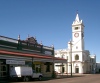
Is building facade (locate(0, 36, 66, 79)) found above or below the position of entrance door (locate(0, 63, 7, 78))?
above

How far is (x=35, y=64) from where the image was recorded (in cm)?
4847

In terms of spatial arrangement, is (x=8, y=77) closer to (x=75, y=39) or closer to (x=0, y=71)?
(x=0, y=71)

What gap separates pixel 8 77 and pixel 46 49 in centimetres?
1874

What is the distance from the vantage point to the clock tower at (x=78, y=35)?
88.2 metres

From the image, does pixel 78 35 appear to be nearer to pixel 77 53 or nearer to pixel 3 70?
pixel 77 53

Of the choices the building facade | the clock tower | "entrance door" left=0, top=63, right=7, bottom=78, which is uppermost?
the clock tower

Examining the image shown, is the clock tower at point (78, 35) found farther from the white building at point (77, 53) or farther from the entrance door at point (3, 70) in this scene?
the entrance door at point (3, 70)

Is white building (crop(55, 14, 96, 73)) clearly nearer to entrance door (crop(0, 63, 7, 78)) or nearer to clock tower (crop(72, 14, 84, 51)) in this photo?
clock tower (crop(72, 14, 84, 51))

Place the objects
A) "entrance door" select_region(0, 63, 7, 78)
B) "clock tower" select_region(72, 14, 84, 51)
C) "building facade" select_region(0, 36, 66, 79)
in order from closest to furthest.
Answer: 1. "building facade" select_region(0, 36, 66, 79)
2. "entrance door" select_region(0, 63, 7, 78)
3. "clock tower" select_region(72, 14, 84, 51)

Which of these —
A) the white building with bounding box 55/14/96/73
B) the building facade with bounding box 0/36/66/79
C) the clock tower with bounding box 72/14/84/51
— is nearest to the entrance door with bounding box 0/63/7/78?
the building facade with bounding box 0/36/66/79

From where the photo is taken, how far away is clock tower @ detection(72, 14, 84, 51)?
8819cm

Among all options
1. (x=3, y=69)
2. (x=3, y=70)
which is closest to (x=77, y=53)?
(x=3, y=69)

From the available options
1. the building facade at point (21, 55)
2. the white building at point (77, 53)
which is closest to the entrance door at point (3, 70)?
the building facade at point (21, 55)

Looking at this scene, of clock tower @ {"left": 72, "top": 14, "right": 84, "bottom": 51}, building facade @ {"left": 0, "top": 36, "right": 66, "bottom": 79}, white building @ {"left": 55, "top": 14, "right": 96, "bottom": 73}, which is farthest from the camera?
clock tower @ {"left": 72, "top": 14, "right": 84, "bottom": 51}
